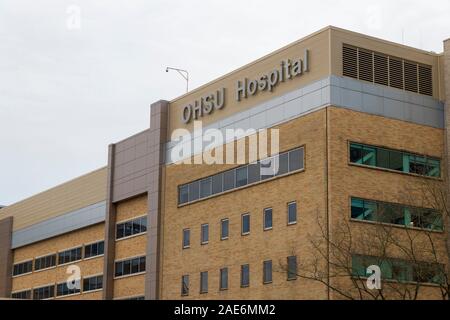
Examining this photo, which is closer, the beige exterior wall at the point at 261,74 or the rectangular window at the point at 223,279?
the beige exterior wall at the point at 261,74

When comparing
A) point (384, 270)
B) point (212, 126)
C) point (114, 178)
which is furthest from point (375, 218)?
point (114, 178)

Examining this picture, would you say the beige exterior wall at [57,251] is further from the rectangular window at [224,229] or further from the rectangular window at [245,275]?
the rectangular window at [245,275]

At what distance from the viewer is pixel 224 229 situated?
5372cm

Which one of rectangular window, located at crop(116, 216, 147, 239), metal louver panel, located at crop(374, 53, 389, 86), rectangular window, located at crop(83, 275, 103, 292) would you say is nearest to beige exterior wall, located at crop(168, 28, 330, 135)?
metal louver panel, located at crop(374, 53, 389, 86)

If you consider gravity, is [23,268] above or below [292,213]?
above

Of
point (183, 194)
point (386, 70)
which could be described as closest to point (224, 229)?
point (183, 194)

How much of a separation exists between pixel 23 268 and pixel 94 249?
17281 millimetres

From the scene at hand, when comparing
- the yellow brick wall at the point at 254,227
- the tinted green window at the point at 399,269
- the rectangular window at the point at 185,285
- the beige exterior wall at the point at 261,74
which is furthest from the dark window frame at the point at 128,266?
the tinted green window at the point at 399,269

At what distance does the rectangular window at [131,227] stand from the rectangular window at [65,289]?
8762 mm

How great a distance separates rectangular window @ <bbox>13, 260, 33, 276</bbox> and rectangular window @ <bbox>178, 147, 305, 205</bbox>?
30.9 meters

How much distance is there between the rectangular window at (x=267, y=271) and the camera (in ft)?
161

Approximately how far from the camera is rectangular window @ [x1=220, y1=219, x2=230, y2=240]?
53406mm

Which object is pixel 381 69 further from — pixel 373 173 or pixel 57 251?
pixel 57 251

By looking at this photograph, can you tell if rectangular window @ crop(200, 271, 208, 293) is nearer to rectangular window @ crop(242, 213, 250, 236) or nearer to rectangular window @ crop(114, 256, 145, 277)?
rectangular window @ crop(242, 213, 250, 236)
